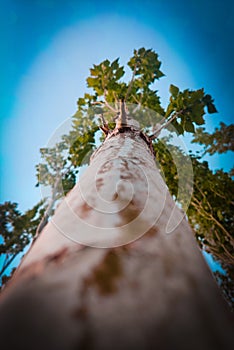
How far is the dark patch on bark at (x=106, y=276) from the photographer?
0.43m

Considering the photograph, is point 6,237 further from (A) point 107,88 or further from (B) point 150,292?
(B) point 150,292

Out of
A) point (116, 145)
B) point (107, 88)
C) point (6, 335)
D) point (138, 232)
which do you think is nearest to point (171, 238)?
point (138, 232)

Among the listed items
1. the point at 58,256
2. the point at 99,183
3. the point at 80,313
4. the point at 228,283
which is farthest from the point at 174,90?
the point at 228,283

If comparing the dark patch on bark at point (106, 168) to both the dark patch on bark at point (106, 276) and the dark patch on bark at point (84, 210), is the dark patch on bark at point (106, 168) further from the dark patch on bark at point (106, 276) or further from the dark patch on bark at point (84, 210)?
the dark patch on bark at point (106, 276)

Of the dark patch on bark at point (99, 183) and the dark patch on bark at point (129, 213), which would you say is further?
the dark patch on bark at point (99, 183)

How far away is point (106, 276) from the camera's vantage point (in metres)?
0.45

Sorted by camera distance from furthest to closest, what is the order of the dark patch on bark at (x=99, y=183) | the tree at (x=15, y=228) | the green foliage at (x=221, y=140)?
the tree at (x=15, y=228), the green foliage at (x=221, y=140), the dark patch on bark at (x=99, y=183)

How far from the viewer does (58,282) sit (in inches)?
16.9

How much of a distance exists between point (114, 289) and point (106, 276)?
0.04 m

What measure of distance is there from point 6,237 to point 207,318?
13152 millimetres

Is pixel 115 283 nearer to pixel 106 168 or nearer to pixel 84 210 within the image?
pixel 84 210

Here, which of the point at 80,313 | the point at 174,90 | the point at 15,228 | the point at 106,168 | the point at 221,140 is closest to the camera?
the point at 80,313

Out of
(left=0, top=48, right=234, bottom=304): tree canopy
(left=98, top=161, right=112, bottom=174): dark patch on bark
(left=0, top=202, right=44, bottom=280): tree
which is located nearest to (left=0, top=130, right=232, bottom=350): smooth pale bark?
(left=98, top=161, right=112, bottom=174): dark patch on bark

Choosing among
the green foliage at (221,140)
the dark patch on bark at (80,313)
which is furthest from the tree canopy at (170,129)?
the dark patch on bark at (80,313)
